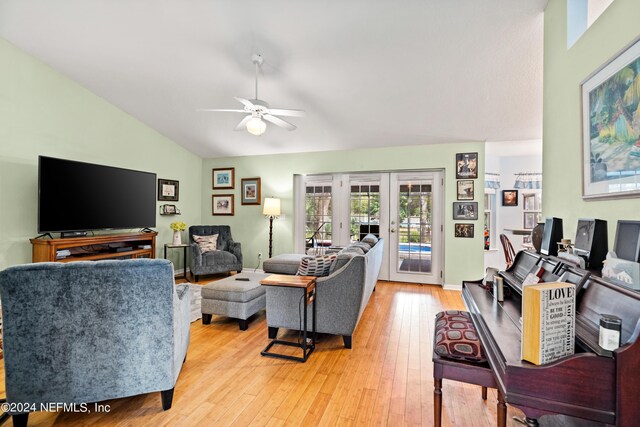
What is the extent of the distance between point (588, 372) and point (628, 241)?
0.71 m

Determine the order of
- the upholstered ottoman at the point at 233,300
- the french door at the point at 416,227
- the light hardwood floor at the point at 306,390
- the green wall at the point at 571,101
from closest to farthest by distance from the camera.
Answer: the green wall at the point at 571,101 → the light hardwood floor at the point at 306,390 → the upholstered ottoman at the point at 233,300 → the french door at the point at 416,227

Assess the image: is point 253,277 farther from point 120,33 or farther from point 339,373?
point 120,33

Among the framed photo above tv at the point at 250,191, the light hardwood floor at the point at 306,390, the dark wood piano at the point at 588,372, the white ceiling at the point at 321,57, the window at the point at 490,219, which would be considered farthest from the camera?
the window at the point at 490,219

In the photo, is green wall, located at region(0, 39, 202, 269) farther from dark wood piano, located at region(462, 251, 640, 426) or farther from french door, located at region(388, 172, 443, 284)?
dark wood piano, located at region(462, 251, 640, 426)

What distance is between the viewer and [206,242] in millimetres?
5398

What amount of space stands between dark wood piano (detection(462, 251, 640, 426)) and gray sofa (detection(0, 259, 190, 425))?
170cm

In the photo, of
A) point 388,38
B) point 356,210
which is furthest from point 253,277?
point 388,38

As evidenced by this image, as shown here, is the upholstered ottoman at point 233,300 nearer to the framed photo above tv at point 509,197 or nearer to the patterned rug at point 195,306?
the patterned rug at point 195,306

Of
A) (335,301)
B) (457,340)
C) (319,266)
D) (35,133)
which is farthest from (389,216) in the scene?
(35,133)

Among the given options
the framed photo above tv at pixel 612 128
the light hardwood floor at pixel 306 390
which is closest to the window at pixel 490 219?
the light hardwood floor at pixel 306 390

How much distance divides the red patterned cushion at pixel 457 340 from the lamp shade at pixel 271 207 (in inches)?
153

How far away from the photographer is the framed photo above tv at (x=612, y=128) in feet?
4.21

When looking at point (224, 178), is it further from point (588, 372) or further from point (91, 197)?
point (588, 372)

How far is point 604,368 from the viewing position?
88 centimetres
